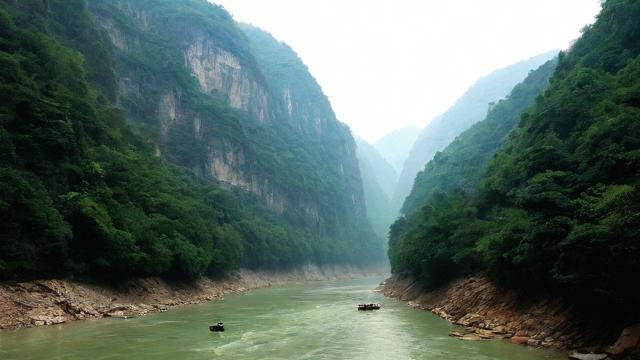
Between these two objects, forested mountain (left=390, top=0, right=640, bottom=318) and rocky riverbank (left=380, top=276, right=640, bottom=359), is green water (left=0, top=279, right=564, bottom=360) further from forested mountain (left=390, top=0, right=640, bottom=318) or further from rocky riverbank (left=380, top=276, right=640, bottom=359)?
forested mountain (left=390, top=0, right=640, bottom=318)

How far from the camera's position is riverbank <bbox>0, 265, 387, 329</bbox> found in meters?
29.1

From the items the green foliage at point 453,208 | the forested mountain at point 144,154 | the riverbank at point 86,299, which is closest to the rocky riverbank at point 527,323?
the green foliage at point 453,208

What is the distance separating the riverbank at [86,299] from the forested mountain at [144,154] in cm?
127

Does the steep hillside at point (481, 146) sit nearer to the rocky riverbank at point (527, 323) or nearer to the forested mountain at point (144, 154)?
the forested mountain at point (144, 154)

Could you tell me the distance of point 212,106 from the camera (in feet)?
397

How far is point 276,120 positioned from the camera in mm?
184500

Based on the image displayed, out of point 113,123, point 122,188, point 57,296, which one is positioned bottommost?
point 57,296

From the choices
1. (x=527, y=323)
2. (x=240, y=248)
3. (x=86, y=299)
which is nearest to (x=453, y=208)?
(x=527, y=323)

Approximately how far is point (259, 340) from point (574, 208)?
57.9 feet

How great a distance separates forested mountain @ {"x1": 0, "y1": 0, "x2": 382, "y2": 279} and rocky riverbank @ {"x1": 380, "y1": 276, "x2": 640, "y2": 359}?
27915 mm

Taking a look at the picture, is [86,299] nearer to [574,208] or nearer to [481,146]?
[574,208]

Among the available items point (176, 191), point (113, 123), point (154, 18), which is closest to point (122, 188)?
point (113, 123)

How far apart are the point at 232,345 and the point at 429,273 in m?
24.9

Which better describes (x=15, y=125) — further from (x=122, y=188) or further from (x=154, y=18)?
(x=154, y=18)
